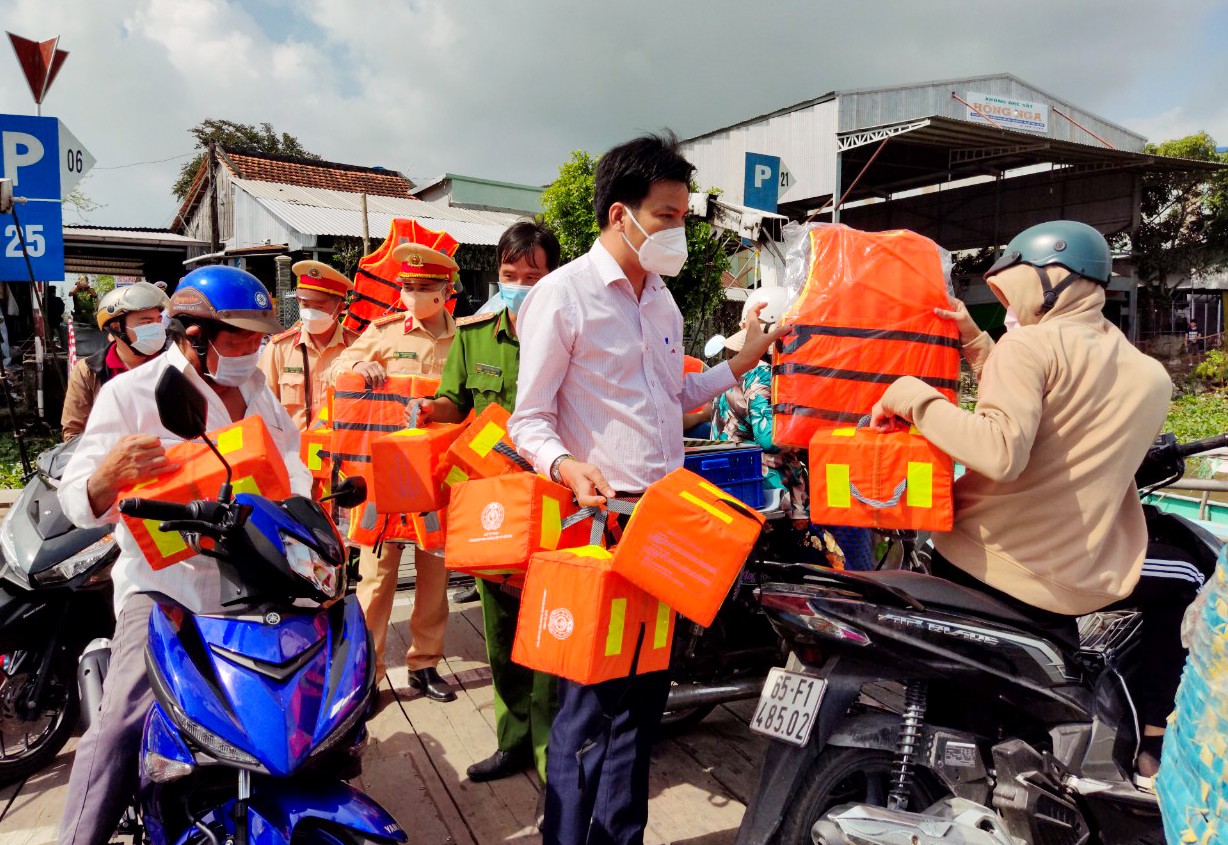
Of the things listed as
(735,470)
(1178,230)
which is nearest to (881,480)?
(735,470)

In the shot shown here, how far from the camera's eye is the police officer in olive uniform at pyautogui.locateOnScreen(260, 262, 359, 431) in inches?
186

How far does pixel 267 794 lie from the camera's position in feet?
5.73

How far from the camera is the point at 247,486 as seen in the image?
2.04 m

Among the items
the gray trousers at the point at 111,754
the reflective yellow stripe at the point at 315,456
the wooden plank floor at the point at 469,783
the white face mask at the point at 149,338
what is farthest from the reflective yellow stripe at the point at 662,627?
the white face mask at the point at 149,338

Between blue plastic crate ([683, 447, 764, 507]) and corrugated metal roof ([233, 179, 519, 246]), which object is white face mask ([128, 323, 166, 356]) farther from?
corrugated metal roof ([233, 179, 519, 246])

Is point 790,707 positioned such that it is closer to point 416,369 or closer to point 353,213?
point 416,369

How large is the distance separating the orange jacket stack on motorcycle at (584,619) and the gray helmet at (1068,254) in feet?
Answer: 4.32

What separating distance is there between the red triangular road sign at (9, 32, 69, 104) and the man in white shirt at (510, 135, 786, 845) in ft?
18.5

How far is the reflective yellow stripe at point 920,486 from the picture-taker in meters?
2.10

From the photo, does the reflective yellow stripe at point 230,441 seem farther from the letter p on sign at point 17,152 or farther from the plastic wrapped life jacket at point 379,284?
the letter p on sign at point 17,152

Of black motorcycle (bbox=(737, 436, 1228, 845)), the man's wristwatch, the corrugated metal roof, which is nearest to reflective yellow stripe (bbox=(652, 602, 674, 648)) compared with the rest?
black motorcycle (bbox=(737, 436, 1228, 845))

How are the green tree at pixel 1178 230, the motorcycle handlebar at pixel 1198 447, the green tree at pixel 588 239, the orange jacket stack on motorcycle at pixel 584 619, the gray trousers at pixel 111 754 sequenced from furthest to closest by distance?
the green tree at pixel 1178 230 → the green tree at pixel 588 239 → the motorcycle handlebar at pixel 1198 447 → the gray trousers at pixel 111 754 → the orange jacket stack on motorcycle at pixel 584 619

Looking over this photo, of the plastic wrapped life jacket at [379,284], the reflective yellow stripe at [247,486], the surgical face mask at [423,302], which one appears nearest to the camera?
the reflective yellow stripe at [247,486]

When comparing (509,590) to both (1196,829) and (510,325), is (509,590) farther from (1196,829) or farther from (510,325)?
(1196,829)
